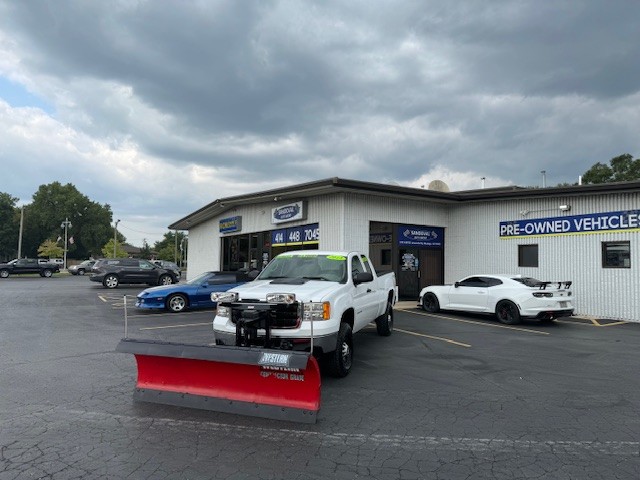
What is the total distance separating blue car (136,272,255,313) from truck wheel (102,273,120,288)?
14031 mm

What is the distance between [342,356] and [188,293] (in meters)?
9.72

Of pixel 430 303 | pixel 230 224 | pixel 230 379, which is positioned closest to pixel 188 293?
pixel 430 303

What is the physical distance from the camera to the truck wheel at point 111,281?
27.6 m

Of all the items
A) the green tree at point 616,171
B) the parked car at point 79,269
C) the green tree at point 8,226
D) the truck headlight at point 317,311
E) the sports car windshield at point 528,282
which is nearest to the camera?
the truck headlight at point 317,311

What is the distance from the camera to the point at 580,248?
50.5 feet

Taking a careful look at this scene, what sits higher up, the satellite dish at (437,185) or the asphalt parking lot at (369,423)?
the satellite dish at (437,185)

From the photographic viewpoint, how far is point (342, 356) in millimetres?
6770

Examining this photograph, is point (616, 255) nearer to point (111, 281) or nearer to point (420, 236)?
point (420, 236)

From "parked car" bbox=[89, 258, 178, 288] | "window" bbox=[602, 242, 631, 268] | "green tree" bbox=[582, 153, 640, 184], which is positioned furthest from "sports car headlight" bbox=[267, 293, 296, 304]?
"green tree" bbox=[582, 153, 640, 184]

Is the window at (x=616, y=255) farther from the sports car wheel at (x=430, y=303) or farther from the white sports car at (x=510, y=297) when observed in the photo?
the sports car wheel at (x=430, y=303)

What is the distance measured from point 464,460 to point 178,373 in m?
3.38

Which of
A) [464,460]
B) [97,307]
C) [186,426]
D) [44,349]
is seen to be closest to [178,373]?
[186,426]

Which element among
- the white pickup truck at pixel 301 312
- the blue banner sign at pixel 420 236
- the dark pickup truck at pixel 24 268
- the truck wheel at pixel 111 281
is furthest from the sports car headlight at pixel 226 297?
the dark pickup truck at pixel 24 268

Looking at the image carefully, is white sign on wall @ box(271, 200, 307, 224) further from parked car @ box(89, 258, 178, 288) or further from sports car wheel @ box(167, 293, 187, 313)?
parked car @ box(89, 258, 178, 288)
